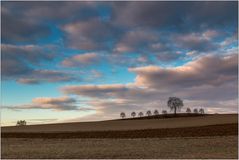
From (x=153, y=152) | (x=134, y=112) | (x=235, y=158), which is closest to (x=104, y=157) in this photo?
(x=153, y=152)

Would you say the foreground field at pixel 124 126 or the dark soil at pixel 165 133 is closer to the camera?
the dark soil at pixel 165 133

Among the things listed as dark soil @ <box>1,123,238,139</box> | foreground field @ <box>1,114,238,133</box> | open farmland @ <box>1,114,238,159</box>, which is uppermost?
foreground field @ <box>1,114,238,133</box>

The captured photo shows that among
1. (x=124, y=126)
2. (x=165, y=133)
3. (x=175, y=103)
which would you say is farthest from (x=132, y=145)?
(x=175, y=103)

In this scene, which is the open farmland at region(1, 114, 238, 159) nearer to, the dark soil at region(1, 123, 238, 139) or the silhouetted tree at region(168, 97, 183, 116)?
the dark soil at region(1, 123, 238, 139)

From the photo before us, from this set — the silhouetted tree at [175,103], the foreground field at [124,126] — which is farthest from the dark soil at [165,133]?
the silhouetted tree at [175,103]

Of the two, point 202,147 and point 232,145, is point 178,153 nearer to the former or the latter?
point 202,147

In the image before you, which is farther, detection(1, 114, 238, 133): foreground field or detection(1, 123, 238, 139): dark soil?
detection(1, 114, 238, 133): foreground field

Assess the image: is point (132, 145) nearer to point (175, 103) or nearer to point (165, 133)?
point (165, 133)

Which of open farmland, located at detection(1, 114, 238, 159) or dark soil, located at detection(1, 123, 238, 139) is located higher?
dark soil, located at detection(1, 123, 238, 139)

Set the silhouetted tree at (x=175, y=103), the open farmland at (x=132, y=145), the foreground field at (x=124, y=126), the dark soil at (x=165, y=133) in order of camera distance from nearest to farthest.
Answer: the open farmland at (x=132, y=145) → the dark soil at (x=165, y=133) → the foreground field at (x=124, y=126) → the silhouetted tree at (x=175, y=103)

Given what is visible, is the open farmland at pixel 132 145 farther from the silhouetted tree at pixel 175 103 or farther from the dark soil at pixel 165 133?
the silhouetted tree at pixel 175 103

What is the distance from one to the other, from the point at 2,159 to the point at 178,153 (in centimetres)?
1200

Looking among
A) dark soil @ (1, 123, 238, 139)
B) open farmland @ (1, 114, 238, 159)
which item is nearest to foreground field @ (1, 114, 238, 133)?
dark soil @ (1, 123, 238, 139)

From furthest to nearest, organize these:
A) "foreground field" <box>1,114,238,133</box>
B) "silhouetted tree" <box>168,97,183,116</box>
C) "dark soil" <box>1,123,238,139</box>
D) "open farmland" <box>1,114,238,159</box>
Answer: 1. "silhouetted tree" <box>168,97,183,116</box>
2. "foreground field" <box>1,114,238,133</box>
3. "dark soil" <box>1,123,238,139</box>
4. "open farmland" <box>1,114,238,159</box>
